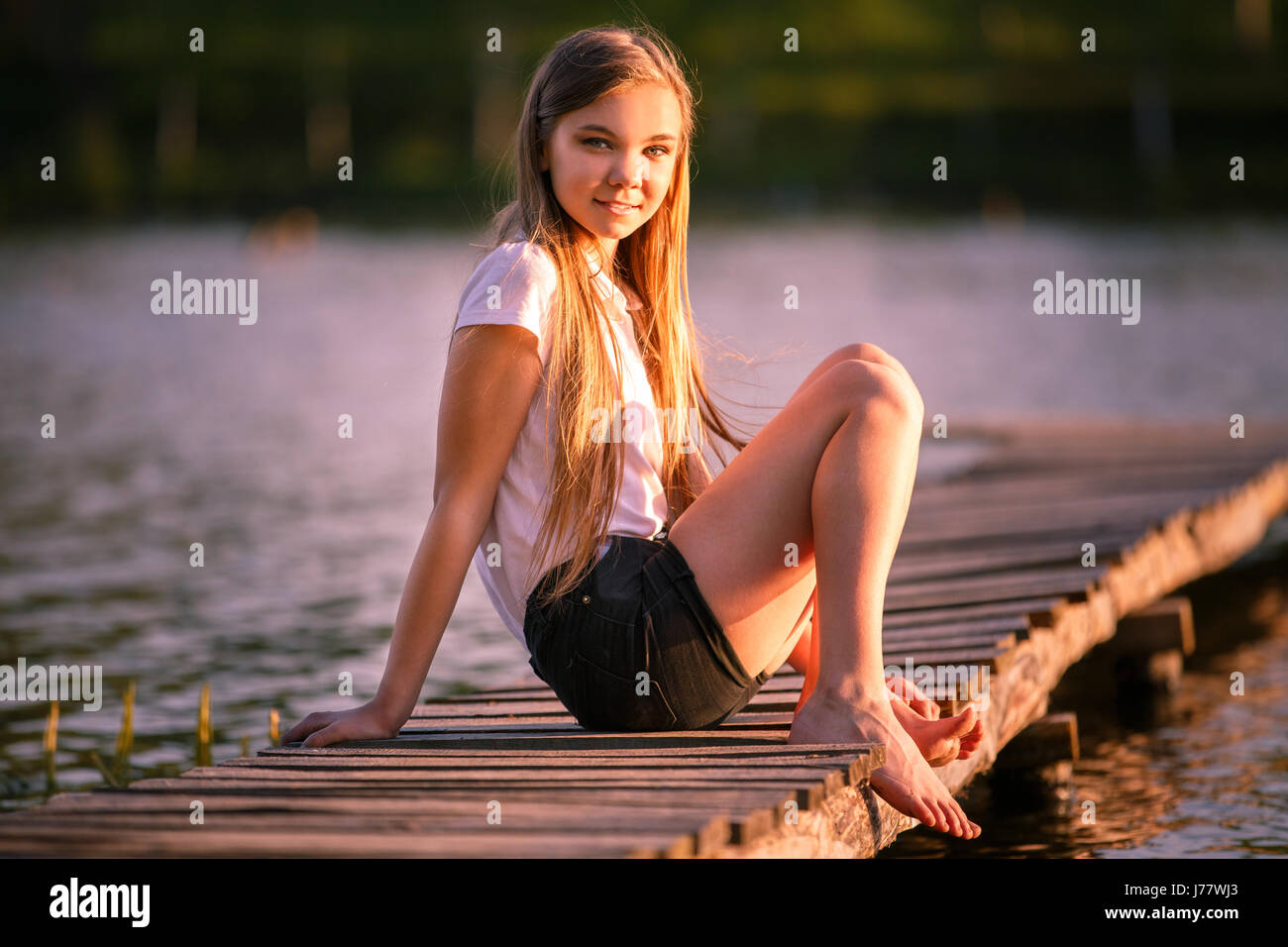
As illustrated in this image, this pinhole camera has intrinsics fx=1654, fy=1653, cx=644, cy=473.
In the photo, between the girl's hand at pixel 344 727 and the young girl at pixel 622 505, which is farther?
the girl's hand at pixel 344 727

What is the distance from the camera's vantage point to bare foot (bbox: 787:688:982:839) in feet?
9.43

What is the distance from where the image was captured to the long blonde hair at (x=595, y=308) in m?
2.99

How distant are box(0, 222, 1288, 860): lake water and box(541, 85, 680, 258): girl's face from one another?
1.78 ft

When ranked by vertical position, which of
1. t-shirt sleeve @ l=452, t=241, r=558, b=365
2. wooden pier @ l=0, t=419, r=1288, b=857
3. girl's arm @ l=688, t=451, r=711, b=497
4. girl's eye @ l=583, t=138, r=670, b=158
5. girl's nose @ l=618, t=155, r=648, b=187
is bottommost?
wooden pier @ l=0, t=419, r=1288, b=857

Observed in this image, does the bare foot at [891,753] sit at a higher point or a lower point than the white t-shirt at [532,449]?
lower

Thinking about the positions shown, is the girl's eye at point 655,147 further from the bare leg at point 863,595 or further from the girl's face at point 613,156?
the bare leg at point 863,595

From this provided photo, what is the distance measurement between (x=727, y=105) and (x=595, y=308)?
43.4m

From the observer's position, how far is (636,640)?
2959mm

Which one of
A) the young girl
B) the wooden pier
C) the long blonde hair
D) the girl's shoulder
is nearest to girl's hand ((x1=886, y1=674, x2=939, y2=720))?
the young girl

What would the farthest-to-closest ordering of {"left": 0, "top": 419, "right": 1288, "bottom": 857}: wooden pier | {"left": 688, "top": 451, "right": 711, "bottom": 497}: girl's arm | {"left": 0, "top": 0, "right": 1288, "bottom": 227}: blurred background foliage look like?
1. {"left": 0, "top": 0, "right": 1288, "bottom": 227}: blurred background foliage
2. {"left": 688, "top": 451, "right": 711, "bottom": 497}: girl's arm
3. {"left": 0, "top": 419, "right": 1288, "bottom": 857}: wooden pier

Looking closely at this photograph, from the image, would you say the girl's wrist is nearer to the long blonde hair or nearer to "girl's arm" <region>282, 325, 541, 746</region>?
"girl's arm" <region>282, 325, 541, 746</region>

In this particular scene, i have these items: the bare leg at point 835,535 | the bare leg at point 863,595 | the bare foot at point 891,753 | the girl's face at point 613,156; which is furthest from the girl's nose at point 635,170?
the bare foot at point 891,753

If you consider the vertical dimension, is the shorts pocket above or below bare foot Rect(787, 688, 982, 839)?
above
